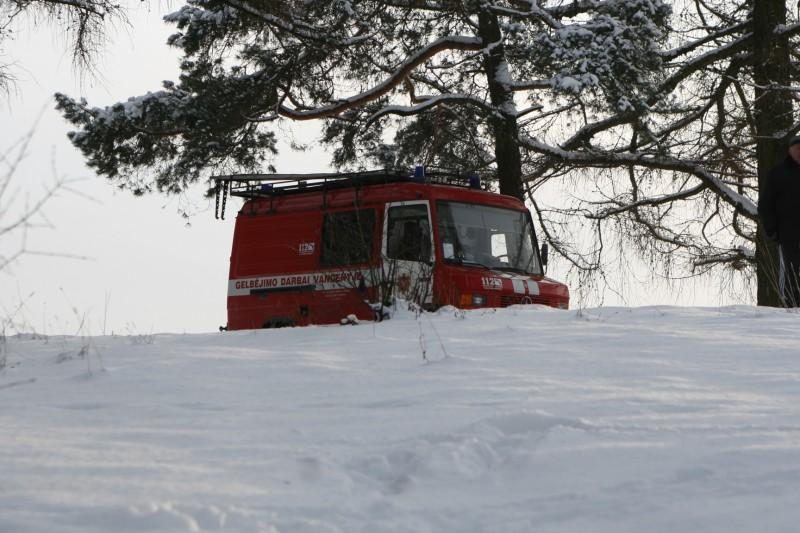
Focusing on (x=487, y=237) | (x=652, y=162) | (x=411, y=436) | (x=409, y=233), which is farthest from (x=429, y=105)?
(x=411, y=436)

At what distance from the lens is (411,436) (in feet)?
13.3

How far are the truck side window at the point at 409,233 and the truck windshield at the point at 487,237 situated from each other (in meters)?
0.18

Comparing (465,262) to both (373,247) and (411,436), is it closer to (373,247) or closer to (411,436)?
(373,247)

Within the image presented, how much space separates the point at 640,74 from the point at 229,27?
5.44 metres

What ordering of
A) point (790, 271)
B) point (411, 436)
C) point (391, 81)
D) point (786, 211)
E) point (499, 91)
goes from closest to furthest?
point (411, 436)
point (786, 211)
point (790, 271)
point (499, 91)
point (391, 81)

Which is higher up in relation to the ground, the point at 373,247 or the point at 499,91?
the point at 499,91

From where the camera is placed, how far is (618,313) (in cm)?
790

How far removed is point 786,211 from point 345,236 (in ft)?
15.4

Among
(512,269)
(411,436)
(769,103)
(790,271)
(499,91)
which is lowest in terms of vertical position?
(411,436)

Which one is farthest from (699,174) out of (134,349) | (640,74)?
(134,349)

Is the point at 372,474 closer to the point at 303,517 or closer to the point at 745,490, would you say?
the point at 303,517

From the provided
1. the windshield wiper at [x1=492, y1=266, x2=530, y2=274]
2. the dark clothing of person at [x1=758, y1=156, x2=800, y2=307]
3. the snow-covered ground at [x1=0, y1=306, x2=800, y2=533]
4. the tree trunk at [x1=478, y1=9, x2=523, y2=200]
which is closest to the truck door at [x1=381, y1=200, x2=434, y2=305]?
the windshield wiper at [x1=492, y1=266, x2=530, y2=274]

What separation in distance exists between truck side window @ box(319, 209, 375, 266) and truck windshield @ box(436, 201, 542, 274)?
2.83 ft

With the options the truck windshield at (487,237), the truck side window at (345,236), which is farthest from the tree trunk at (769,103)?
the truck side window at (345,236)
